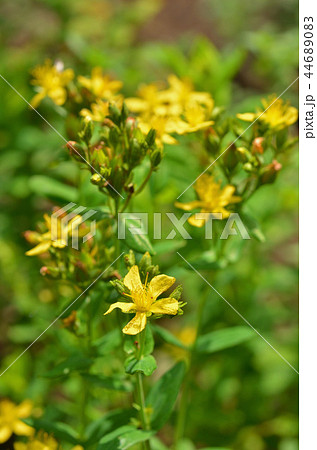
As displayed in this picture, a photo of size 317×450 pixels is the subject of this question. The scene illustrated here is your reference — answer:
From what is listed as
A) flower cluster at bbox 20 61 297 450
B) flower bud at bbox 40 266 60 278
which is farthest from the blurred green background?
flower bud at bbox 40 266 60 278

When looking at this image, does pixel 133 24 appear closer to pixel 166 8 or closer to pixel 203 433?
pixel 166 8

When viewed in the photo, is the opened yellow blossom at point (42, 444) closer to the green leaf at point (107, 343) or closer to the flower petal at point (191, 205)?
the green leaf at point (107, 343)

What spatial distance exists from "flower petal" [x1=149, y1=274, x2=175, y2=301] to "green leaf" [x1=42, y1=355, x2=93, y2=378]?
0.39 metres

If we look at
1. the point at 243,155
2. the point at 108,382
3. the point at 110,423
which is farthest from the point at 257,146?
the point at 110,423

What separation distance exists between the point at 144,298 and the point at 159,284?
0.17 feet

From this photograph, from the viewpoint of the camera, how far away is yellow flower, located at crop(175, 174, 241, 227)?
5.49ft

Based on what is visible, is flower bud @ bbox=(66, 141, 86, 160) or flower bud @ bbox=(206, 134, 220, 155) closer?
flower bud @ bbox=(66, 141, 86, 160)

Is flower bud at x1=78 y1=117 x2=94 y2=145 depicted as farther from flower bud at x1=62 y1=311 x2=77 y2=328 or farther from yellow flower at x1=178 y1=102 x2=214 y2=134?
flower bud at x1=62 y1=311 x2=77 y2=328

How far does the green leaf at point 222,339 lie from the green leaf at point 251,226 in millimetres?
360

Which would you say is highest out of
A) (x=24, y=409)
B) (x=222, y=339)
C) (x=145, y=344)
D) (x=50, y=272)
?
(x=50, y=272)

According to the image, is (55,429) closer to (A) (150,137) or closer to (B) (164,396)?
(B) (164,396)

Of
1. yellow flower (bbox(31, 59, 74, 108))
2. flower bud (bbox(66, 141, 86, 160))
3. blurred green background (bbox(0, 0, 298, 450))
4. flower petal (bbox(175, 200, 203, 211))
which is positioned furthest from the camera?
blurred green background (bbox(0, 0, 298, 450))

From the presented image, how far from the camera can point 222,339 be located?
1.83 meters

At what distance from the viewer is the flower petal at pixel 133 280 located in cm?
134
